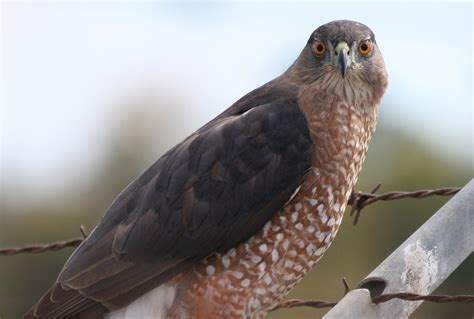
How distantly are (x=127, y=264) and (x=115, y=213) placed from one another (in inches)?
13.6

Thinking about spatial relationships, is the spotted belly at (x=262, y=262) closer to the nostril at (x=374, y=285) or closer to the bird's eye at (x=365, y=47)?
the nostril at (x=374, y=285)

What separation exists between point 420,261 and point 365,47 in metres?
1.51

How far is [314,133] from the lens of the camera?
6.36 m

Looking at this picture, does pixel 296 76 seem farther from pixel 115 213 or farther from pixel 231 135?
pixel 115 213

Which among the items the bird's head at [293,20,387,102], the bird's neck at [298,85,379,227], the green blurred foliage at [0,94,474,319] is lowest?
the green blurred foliage at [0,94,474,319]

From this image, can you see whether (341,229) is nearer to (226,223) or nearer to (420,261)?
(226,223)

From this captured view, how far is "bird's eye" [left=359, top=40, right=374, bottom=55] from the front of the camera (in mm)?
6652

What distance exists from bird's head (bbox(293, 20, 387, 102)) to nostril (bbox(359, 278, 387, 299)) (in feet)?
4.22

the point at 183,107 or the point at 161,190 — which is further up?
the point at 161,190

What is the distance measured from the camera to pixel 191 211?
6.29 m

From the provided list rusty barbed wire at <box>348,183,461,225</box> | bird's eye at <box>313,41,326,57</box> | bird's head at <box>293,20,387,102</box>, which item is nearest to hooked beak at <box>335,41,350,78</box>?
bird's head at <box>293,20,387,102</box>

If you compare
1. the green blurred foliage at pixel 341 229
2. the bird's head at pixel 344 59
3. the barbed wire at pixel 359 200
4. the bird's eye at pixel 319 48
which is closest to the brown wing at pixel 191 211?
the barbed wire at pixel 359 200

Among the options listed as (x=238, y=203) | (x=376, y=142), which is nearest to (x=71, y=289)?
(x=238, y=203)

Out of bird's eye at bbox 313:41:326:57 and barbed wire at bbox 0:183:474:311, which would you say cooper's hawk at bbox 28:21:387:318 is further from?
bird's eye at bbox 313:41:326:57
